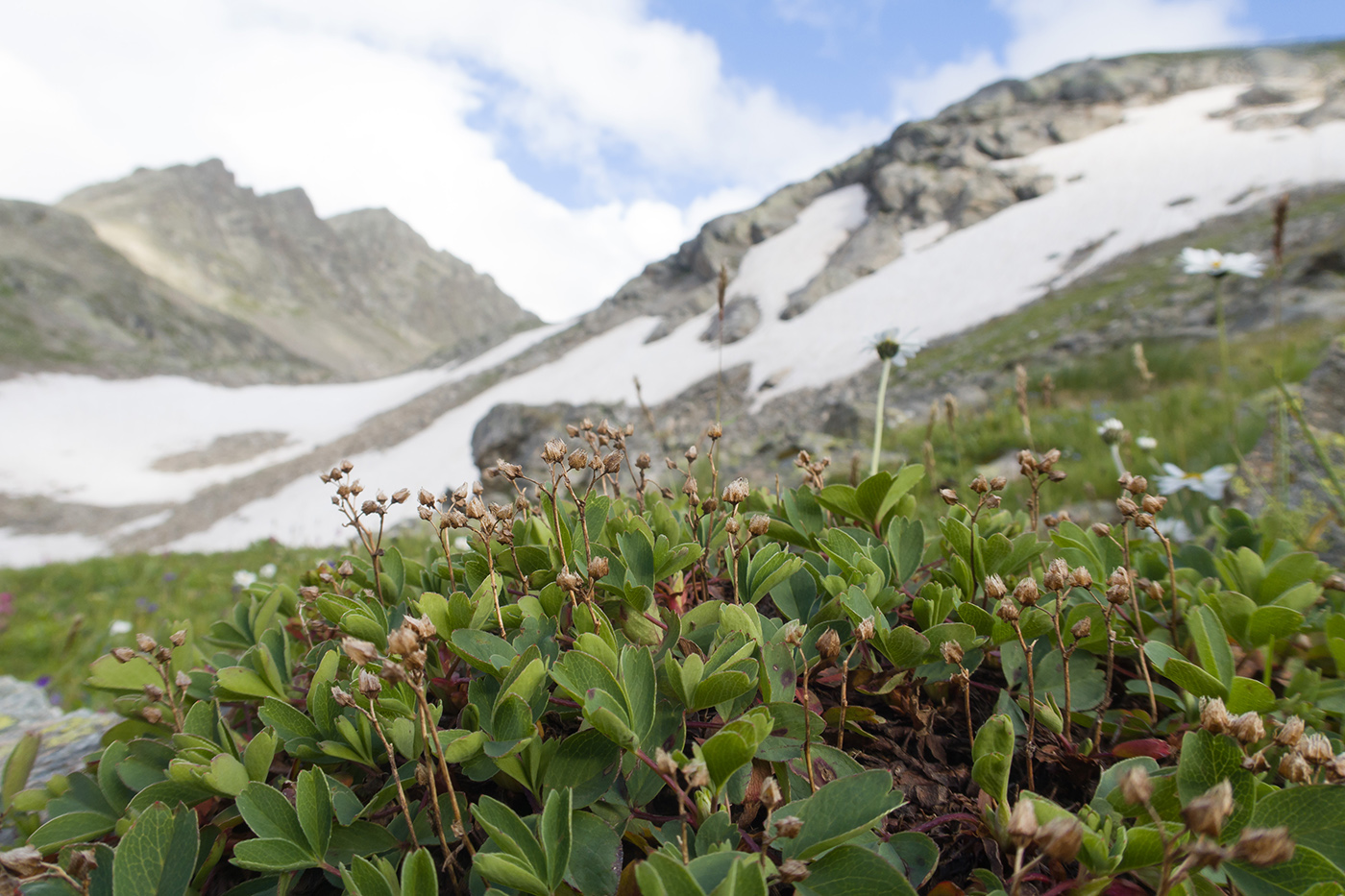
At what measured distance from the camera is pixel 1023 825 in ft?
1.96

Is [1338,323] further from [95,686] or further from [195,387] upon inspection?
[195,387]

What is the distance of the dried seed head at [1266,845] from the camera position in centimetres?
52

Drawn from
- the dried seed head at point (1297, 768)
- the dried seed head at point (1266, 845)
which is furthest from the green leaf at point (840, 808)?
the dried seed head at point (1297, 768)

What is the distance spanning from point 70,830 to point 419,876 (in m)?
0.68

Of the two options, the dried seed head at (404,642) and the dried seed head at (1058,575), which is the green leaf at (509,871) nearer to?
the dried seed head at (404,642)

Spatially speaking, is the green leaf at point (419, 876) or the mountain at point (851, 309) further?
the mountain at point (851, 309)

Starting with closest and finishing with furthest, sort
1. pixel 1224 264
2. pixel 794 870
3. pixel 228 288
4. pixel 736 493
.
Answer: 1. pixel 794 870
2. pixel 736 493
3. pixel 1224 264
4. pixel 228 288

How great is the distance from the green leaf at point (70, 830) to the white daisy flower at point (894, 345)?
237 centimetres

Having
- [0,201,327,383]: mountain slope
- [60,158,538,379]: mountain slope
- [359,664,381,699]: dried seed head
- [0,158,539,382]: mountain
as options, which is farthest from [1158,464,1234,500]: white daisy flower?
[0,201,327,383]: mountain slope

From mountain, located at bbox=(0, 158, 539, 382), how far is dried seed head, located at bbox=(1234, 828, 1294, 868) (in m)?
46.3

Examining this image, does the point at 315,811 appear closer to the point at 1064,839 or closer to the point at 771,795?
the point at 771,795

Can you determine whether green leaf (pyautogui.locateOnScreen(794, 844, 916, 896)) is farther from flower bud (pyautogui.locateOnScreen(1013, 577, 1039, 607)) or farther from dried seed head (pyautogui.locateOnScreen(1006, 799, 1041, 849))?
flower bud (pyautogui.locateOnScreen(1013, 577, 1039, 607))

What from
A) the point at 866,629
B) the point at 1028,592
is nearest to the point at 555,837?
the point at 866,629

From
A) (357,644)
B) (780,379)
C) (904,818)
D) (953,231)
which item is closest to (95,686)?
(357,644)
